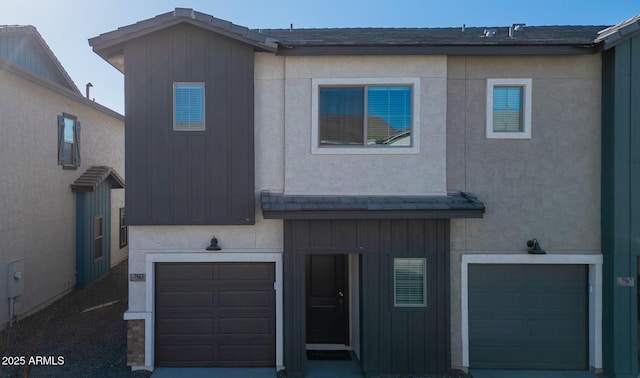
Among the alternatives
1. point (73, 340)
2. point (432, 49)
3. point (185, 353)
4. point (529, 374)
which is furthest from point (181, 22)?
point (529, 374)

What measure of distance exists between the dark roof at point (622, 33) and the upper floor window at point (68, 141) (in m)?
12.6

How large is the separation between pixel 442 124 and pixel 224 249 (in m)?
4.36

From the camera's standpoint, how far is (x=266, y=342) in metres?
6.42

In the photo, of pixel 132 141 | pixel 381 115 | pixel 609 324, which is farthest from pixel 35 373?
pixel 609 324

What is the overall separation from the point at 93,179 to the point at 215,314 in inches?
289

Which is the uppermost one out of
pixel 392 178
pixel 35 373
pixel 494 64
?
pixel 494 64

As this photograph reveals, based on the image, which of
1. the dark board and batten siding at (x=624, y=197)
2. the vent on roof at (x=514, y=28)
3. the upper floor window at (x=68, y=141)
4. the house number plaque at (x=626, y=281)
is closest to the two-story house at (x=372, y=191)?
the dark board and batten siding at (x=624, y=197)

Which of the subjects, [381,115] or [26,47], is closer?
[381,115]

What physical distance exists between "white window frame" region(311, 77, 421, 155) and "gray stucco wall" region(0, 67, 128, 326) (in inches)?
281

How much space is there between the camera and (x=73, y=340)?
7391mm

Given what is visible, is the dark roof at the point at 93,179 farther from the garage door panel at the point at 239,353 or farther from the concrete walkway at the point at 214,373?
the garage door panel at the point at 239,353

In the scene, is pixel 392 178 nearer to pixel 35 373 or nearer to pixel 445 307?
pixel 445 307

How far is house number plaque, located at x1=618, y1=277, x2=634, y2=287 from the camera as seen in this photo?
6.16 meters

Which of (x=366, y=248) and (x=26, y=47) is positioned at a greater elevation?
(x=26, y=47)
